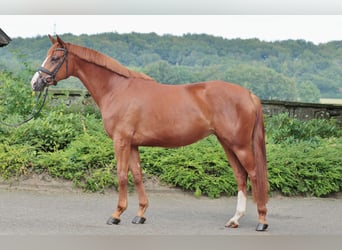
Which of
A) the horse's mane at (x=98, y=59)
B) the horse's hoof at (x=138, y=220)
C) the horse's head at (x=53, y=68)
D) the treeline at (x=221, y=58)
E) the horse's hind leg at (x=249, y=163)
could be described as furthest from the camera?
the treeline at (x=221, y=58)

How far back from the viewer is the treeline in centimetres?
1430

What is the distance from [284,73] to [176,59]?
8.05 ft

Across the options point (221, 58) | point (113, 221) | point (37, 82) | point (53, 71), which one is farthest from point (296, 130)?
point (37, 82)

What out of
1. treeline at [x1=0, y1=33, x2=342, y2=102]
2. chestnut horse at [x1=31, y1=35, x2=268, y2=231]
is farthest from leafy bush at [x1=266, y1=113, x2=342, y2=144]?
chestnut horse at [x1=31, y1=35, x2=268, y2=231]

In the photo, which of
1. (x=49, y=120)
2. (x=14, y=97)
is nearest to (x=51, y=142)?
(x=49, y=120)

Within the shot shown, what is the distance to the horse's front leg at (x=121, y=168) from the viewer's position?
6.97m

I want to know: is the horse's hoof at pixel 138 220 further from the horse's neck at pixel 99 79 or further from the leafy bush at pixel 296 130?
the leafy bush at pixel 296 130

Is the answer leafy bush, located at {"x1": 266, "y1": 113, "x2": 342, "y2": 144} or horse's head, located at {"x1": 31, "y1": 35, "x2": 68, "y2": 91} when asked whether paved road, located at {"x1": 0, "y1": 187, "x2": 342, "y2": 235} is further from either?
leafy bush, located at {"x1": 266, "y1": 113, "x2": 342, "y2": 144}

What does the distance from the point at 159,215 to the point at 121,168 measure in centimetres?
111

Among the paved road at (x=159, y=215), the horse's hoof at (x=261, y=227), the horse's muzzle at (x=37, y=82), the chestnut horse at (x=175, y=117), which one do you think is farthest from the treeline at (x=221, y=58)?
the horse's hoof at (x=261, y=227)

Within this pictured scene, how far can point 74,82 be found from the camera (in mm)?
14438

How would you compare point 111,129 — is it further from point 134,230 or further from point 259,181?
point 259,181

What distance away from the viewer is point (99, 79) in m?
7.27

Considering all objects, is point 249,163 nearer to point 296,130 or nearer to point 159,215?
point 159,215
